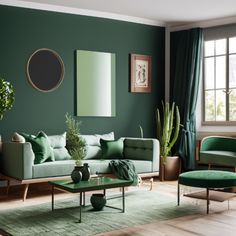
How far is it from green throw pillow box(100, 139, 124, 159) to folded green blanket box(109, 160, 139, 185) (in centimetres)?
42

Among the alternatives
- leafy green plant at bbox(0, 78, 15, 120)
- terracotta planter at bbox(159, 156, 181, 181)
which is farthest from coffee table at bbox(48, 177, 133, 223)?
terracotta planter at bbox(159, 156, 181, 181)

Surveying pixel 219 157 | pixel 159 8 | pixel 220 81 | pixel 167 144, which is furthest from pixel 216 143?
pixel 159 8

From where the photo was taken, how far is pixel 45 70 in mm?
6383

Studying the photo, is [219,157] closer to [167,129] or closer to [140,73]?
[167,129]

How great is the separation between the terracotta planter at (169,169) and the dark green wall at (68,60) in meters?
0.73

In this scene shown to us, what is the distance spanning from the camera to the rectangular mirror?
666 cm

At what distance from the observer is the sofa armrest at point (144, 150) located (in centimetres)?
609

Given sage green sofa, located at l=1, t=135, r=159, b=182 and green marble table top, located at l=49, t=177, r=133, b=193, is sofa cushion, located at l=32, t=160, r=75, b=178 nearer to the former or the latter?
sage green sofa, located at l=1, t=135, r=159, b=182

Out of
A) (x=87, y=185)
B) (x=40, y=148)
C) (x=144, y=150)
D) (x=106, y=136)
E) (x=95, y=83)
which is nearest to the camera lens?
(x=87, y=185)

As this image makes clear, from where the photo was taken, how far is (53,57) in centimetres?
642

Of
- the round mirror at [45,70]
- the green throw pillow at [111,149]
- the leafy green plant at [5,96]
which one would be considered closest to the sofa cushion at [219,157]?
the green throw pillow at [111,149]

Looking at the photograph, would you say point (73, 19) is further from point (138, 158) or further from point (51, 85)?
point (138, 158)

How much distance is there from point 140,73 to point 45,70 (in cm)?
175

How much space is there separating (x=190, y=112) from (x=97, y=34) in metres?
1.99
